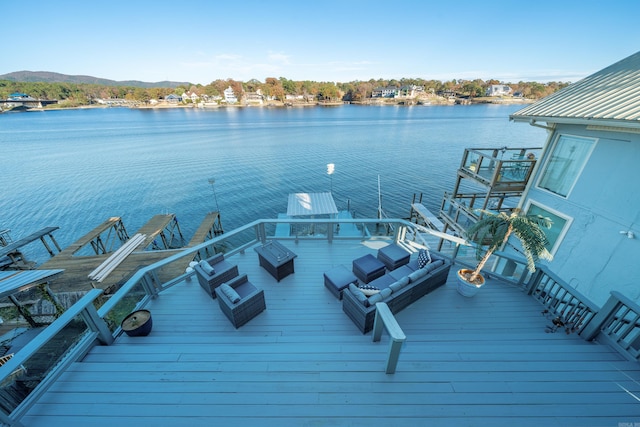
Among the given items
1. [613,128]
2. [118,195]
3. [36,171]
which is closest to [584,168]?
[613,128]

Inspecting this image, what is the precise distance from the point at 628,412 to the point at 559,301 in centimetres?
226

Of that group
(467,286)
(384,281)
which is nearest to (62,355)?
(384,281)

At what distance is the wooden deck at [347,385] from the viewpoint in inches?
93.1

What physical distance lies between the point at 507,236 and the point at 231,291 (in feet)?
17.7

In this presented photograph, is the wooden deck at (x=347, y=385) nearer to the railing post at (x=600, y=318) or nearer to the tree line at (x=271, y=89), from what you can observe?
the railing post at (x=600, y=318)

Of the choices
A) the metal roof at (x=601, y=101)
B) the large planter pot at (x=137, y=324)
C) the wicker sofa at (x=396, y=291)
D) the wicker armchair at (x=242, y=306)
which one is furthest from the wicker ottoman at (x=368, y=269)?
the metal roof at (x=601, y=101)

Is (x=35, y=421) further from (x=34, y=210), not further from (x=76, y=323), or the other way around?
(x=34, y=210)

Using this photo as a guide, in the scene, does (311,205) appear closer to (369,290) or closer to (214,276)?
(214,276)

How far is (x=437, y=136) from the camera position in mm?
45750

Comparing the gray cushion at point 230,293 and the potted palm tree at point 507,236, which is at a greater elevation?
the potted palm tree at point 507,236

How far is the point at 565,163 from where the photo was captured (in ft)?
23.0

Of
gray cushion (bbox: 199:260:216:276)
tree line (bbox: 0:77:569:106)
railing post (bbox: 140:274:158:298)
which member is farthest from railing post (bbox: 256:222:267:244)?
tree line (bbox: 0:77:569:106)

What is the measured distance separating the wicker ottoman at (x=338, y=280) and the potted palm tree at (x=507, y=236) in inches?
92.5

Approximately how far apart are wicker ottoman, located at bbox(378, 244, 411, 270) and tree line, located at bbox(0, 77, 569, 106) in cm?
12800
